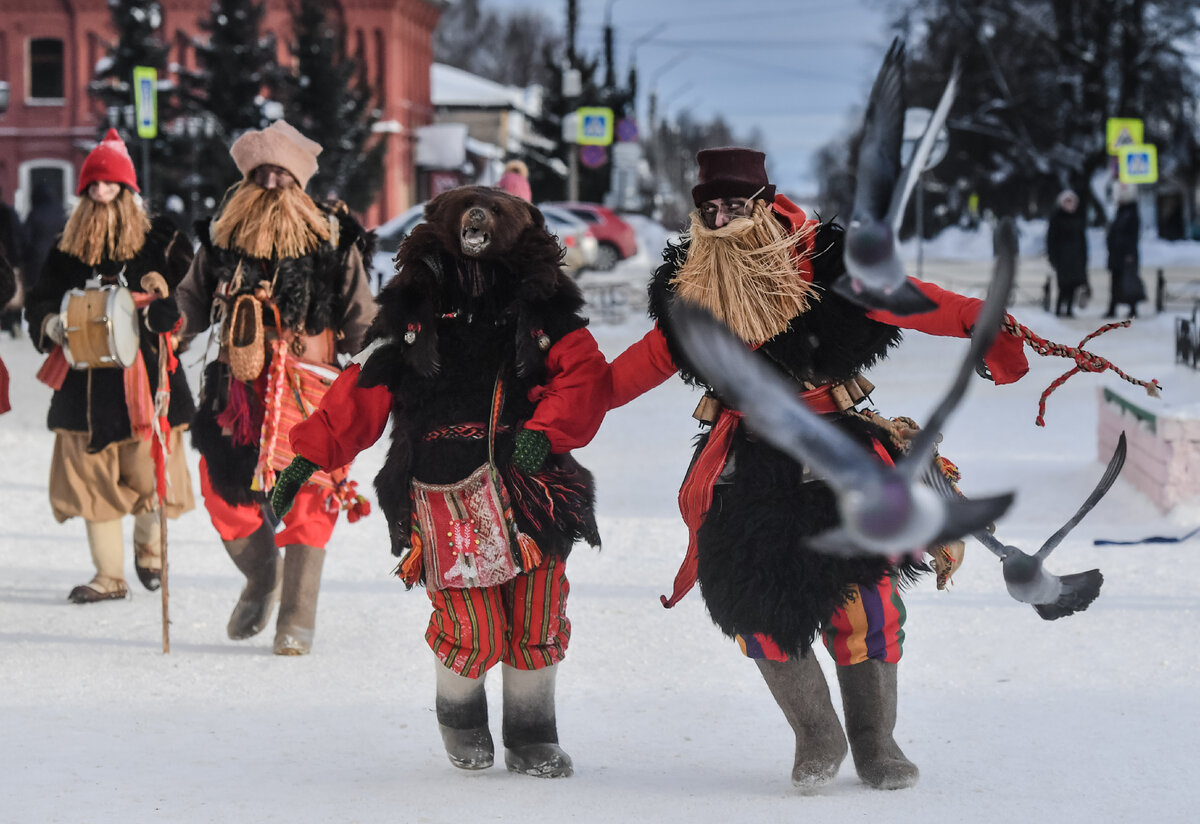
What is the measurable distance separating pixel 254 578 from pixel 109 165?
173cm

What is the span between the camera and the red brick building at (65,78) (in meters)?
42.7

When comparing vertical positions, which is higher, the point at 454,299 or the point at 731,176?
the point at 731,176

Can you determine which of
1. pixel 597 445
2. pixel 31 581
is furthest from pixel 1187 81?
pixel 31 581

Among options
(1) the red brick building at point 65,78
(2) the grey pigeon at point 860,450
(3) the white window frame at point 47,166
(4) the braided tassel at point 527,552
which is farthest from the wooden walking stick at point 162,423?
(3) the white window frame at point 47,166

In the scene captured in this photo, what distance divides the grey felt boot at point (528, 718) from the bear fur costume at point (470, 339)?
0.36 m

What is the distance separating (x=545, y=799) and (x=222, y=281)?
2.53m

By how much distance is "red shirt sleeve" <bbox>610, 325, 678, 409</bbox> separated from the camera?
4.12 m

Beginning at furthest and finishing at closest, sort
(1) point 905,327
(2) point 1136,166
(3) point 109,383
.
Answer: (2) point 1136,166 → (3) point 109,383 → (1) point 905,327

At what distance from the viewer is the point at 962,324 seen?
380 cm

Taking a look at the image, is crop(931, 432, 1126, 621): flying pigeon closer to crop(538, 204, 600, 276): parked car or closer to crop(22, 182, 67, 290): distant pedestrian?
crop(22, 182, 67, 290): distant pedestrian

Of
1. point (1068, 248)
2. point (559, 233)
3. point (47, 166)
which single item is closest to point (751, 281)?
point (1068, 248)

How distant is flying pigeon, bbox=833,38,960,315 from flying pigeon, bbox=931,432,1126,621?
2.68 feet

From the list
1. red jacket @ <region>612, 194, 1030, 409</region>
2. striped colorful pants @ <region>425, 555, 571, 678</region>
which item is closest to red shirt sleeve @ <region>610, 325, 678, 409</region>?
red jacket @ <region>612, 194, 1030, 409</region>

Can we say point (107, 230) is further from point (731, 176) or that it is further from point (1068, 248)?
point (1068, 248)
